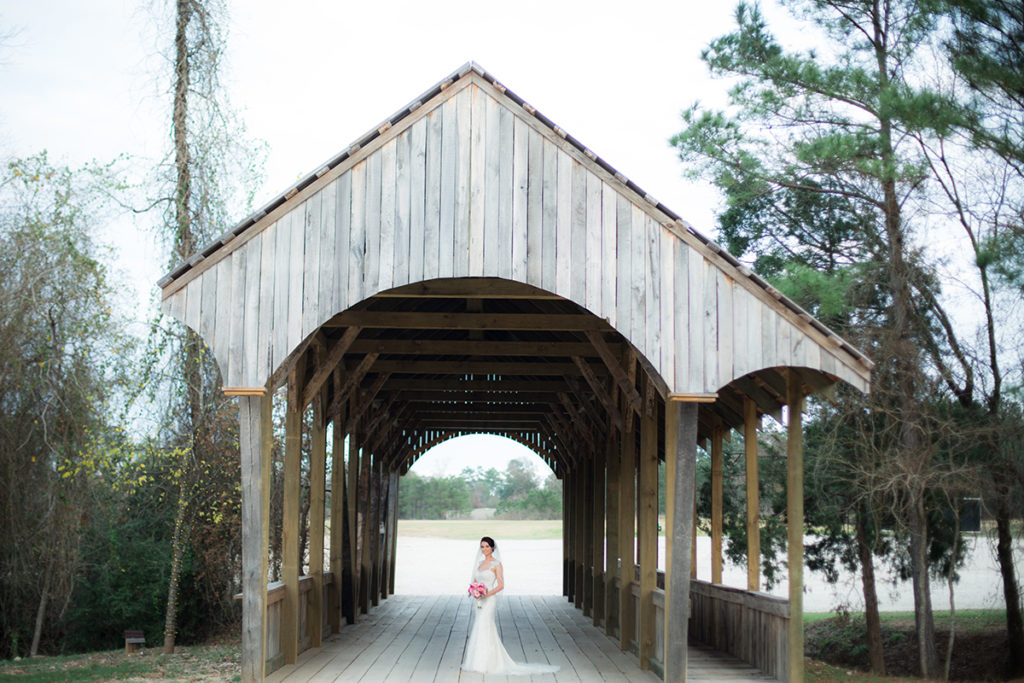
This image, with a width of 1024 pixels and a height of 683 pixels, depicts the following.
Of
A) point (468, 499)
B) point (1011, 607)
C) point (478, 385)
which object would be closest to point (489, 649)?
point (478, 385)

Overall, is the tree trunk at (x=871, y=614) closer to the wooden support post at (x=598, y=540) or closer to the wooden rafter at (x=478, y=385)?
the wooden support post at (x=598, y=540)

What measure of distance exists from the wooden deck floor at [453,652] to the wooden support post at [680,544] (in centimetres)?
104

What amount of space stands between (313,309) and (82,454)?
7.48 metres

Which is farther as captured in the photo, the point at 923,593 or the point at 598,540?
the point at 923,593

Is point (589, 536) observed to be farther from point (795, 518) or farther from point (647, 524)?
point (795, 518)

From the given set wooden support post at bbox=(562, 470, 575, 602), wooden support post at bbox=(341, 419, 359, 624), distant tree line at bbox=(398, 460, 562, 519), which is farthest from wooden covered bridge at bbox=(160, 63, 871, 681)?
distant tree line at bbox=(398, 460, 562, 519)

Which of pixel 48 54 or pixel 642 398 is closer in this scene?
pixel 642 398

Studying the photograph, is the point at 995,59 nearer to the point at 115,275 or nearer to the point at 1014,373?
the point at 1014,373

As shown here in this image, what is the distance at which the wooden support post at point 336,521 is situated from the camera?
503 inches

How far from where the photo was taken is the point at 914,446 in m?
15.1

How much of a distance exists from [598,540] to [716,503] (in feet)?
13.2

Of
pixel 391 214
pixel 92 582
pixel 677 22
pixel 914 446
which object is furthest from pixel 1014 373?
pixel 677 22

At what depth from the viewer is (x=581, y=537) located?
18.8 metres

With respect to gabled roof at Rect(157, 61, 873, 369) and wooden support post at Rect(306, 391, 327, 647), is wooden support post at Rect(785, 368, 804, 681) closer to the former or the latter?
gabled roof at Rect(157, 61, 873, 369)
